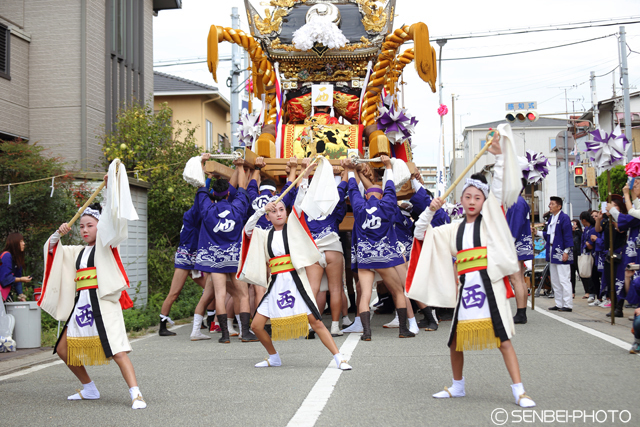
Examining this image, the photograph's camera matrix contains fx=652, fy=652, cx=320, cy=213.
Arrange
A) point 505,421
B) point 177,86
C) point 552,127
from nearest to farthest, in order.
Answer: point 505,421, point 177,86, point 552,127

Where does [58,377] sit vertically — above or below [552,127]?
below

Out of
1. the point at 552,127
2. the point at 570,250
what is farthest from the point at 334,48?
the point at 552,127

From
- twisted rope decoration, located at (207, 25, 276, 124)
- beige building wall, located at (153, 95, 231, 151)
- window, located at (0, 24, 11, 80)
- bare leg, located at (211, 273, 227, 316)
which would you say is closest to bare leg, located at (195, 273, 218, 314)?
bare leg, located at (211, 273, 227, 316)

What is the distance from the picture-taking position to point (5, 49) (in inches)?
569

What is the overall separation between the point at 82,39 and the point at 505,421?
46.9 ft

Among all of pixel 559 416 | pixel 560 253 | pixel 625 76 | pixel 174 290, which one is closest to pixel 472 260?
pixel 559 416

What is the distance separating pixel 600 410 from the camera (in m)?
4.44

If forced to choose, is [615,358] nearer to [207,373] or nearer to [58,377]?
[207,373]

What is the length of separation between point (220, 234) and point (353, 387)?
376cm

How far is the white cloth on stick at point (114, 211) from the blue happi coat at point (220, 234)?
10.7 ft

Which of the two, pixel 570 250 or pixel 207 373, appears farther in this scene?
pixel 570 250

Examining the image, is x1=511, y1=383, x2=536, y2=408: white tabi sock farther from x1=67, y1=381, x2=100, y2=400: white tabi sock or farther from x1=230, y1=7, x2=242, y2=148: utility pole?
x1=230, y1=7, x2=242, y2=148: utility pole

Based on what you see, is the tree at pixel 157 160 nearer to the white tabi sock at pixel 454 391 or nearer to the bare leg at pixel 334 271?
the bare leg at pixel 334 271

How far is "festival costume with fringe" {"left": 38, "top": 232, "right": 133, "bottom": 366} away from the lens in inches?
203
